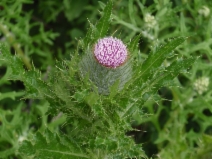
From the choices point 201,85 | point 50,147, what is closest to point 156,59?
point 50,147

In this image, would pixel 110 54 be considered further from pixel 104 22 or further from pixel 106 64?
pixel 104 22

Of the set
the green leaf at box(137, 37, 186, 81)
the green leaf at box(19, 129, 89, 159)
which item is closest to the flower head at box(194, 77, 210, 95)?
the green leaf at box(137, 37, 186, 81)

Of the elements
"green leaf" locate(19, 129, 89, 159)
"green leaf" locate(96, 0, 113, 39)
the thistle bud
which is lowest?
"green leaf" locate(19, 129, 89, 159)

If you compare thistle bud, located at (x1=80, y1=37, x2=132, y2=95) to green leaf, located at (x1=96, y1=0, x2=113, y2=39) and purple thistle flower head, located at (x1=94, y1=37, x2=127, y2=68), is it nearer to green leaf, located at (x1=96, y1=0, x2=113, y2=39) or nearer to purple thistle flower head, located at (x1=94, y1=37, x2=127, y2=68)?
purple thistle flower head, located at (x1=94, y1=37, x2=127, y2=68)

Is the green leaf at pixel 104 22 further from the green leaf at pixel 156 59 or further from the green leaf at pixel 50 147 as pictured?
the green leaf at pixel 50 147

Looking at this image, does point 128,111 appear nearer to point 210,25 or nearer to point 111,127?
point 111,127

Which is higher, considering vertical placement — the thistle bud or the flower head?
the thistle bud

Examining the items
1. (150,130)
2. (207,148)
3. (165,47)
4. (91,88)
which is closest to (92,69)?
(91,88)
